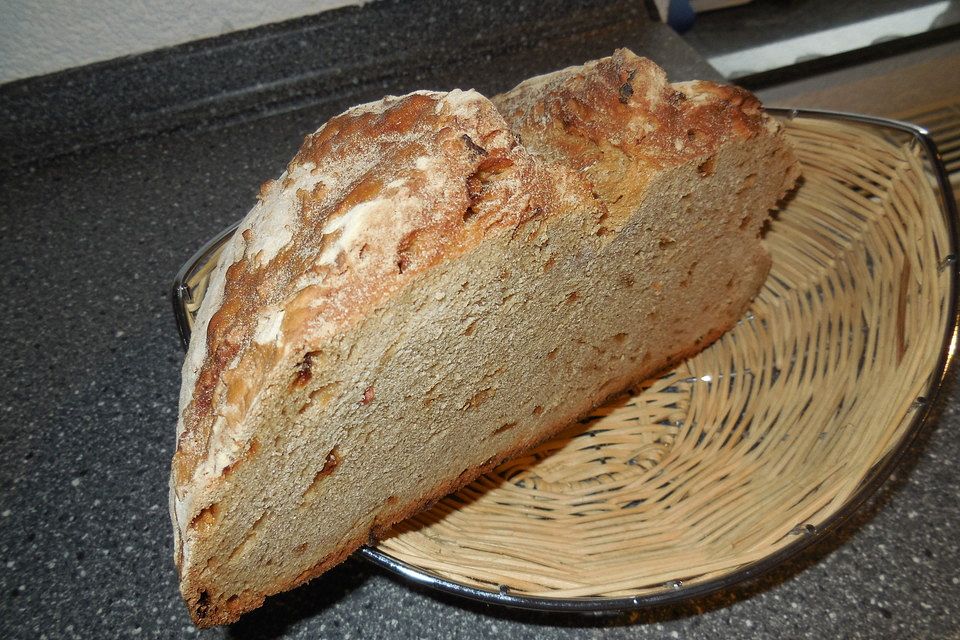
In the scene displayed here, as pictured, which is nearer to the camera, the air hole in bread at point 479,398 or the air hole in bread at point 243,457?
the air hole in bread at point 243,457

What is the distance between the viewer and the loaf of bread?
0.76 m

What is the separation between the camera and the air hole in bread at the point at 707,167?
3.24 feet

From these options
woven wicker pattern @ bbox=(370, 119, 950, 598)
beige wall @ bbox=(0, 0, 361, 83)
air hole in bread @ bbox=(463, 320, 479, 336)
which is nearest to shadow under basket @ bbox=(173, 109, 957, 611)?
woven wicker pattern @ bbox=(370, 119, 950, 598)

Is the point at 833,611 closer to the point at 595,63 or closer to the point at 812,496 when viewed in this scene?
the point at 812,496

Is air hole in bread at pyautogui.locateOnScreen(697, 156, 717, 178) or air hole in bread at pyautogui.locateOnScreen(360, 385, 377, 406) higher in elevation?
air hole in bread at pyautogui.locateOnScreen(697, 156, 717, 178)

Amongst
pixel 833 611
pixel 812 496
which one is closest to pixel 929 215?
pixel 812 496

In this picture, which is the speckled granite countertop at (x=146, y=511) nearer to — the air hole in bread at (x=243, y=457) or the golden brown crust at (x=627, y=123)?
the air hole in bread at (x=243, y=457)

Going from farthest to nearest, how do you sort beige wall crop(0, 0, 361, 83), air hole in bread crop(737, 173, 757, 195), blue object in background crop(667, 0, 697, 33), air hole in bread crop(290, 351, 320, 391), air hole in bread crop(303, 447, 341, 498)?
blue object in background crop(667, 0, 697, 33) < beige wall crop(0, 0, 361, 83) < air hole in bread crop(737, 173, 757, 195) < air hole in bread crop(303, 447, 341, 498) < air hole in bread crop(290, 351, 320, 391)

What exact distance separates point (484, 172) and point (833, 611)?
839mm

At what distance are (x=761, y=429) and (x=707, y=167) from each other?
0.49m

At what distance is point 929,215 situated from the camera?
3.64 feet

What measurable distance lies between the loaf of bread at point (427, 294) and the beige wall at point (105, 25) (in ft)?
3.27

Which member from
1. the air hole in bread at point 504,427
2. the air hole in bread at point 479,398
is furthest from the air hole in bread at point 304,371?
the air hole in bread at point 504,427

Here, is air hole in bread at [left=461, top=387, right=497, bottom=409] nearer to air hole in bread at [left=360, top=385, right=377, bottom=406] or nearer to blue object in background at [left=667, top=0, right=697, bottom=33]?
air hole in bread at [left=360, top=385, right=377, bottom=406]
